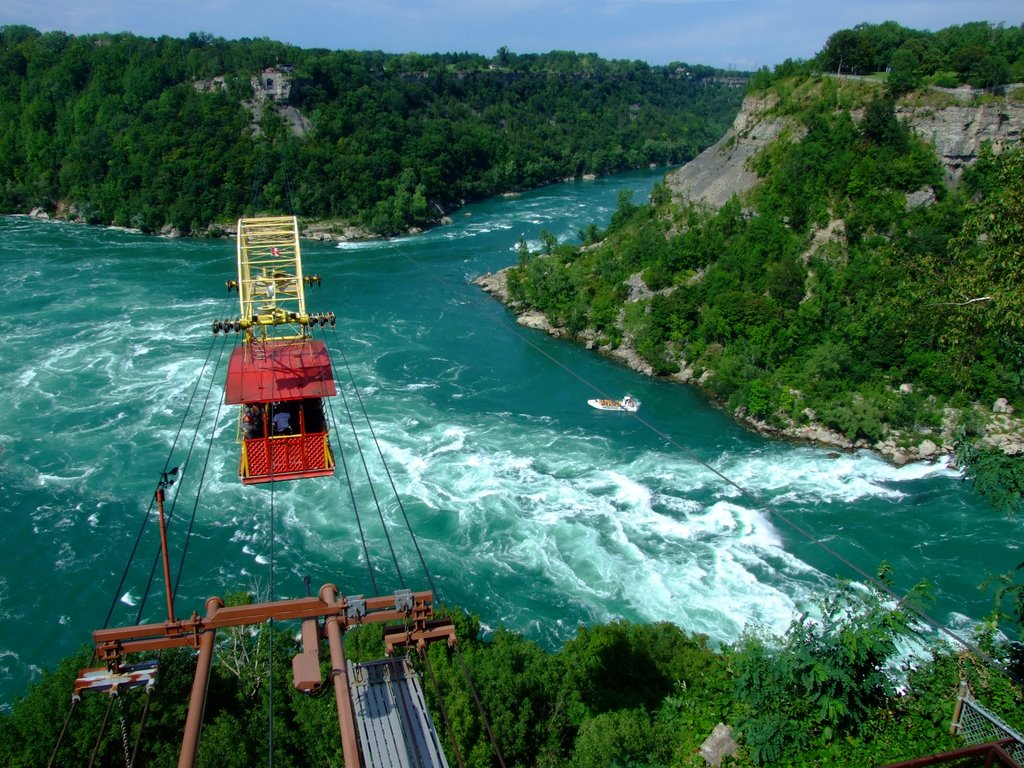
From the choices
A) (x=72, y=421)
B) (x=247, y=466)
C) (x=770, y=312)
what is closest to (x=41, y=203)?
(x=72, y=421)

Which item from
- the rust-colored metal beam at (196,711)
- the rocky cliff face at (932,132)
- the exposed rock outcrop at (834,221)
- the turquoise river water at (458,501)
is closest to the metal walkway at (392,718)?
the rust-colored metal beam at (196,711)

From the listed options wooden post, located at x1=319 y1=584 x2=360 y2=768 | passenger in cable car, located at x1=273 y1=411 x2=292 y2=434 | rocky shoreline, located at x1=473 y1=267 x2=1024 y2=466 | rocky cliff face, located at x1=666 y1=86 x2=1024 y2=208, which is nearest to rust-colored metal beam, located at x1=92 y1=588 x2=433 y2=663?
wooden post, located at x1=319 y1=584 x2=360 y2=768

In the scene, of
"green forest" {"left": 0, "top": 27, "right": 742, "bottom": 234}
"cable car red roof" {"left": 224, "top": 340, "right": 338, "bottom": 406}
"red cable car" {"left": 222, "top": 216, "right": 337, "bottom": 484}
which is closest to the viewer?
"cable car red roof" {"left": 224, "top": 340, "right": 338, "bottom": 406}

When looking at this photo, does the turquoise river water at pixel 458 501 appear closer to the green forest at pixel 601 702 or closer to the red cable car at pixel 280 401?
the red cable car at pixel 280 401

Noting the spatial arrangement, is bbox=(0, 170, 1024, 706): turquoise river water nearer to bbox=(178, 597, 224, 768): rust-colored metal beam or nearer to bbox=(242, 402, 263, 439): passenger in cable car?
bbox=(242, 402, 263, 439): passenger in cable car

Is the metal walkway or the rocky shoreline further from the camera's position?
the rocky shoreline

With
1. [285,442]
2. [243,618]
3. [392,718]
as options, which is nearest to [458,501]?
[285,442]

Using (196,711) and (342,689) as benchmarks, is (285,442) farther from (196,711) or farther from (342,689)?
(196,711)
